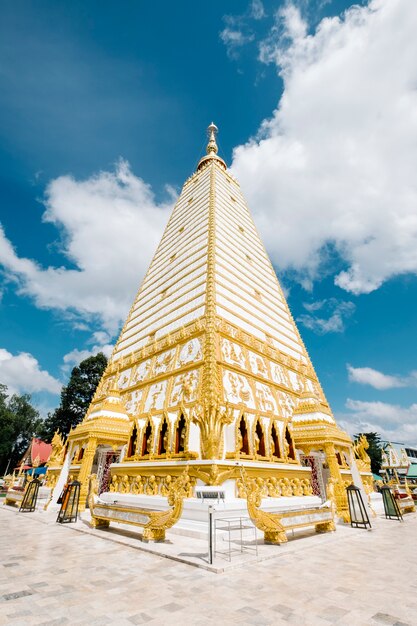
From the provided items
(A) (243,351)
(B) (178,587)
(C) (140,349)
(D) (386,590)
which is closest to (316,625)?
(D) (386,590)

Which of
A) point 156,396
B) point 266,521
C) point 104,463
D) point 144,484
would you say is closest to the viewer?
point 266,521

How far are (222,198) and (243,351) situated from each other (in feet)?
49.5

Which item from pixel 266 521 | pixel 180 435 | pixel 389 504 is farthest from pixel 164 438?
pixel 389 504

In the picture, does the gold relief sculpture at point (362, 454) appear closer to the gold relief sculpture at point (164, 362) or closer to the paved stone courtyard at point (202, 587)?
the paved stone courtyard at point (202, 587)

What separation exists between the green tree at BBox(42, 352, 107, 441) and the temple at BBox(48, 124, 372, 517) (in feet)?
46.7

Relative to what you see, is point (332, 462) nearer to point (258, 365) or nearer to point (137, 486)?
point (258, 365)

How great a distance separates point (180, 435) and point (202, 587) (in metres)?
6.14

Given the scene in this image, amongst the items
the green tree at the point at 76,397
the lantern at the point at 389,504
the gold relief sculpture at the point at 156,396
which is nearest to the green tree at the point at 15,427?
the green tree at the point at 76,397

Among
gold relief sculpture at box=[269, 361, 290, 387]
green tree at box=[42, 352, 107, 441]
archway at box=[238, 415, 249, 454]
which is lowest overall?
archway at box=[238, 415, 249, 454]

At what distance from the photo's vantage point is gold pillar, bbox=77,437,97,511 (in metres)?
10.5

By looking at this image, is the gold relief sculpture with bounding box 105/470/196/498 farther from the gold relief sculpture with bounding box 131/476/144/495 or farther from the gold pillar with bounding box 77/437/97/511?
the gold pillar with bounding box 77/437/97/511

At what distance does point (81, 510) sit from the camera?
10.2m

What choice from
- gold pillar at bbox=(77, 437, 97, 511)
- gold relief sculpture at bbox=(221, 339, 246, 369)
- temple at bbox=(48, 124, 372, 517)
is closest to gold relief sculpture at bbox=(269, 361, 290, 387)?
temple at bbox=(48, 124, 372, 517)

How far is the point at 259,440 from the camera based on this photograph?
33.6 ft
